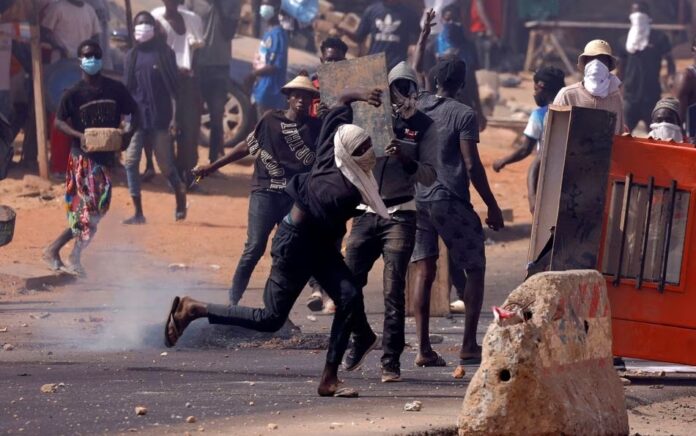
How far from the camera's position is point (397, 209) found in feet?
27.8

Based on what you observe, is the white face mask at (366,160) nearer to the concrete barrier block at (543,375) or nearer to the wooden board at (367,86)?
the wooden board at (367,86)

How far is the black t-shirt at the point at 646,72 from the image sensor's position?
772 inches

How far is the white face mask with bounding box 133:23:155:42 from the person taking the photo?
1566 centimetres

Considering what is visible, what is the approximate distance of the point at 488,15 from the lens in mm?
24938

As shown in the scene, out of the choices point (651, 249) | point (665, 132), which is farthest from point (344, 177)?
point (665, 132)

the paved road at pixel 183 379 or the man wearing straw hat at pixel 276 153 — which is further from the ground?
the man wearing straw hat at pixel 276 153

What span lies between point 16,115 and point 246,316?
9.12 metres

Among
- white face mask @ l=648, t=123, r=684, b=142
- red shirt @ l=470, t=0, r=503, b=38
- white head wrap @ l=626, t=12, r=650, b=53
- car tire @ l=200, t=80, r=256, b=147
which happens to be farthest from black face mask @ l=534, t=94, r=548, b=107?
red shirt @ l=470, t=0, r=503, b=38

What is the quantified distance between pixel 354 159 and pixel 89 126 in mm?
5016

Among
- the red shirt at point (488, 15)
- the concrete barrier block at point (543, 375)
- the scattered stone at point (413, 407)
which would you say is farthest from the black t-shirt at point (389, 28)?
the concrete barrier block at point (543, 375)

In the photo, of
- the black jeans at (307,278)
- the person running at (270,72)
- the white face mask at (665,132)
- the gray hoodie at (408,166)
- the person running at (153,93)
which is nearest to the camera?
the black jeans at (307,278)

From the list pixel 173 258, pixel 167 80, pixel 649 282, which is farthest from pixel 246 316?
pixel 167 80

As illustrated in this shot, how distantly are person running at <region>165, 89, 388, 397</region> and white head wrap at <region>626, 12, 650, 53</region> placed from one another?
12.6 metres

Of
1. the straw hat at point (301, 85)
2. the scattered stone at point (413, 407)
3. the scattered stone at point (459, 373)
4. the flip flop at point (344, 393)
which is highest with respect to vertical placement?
the straw hat at point (301, 85)
